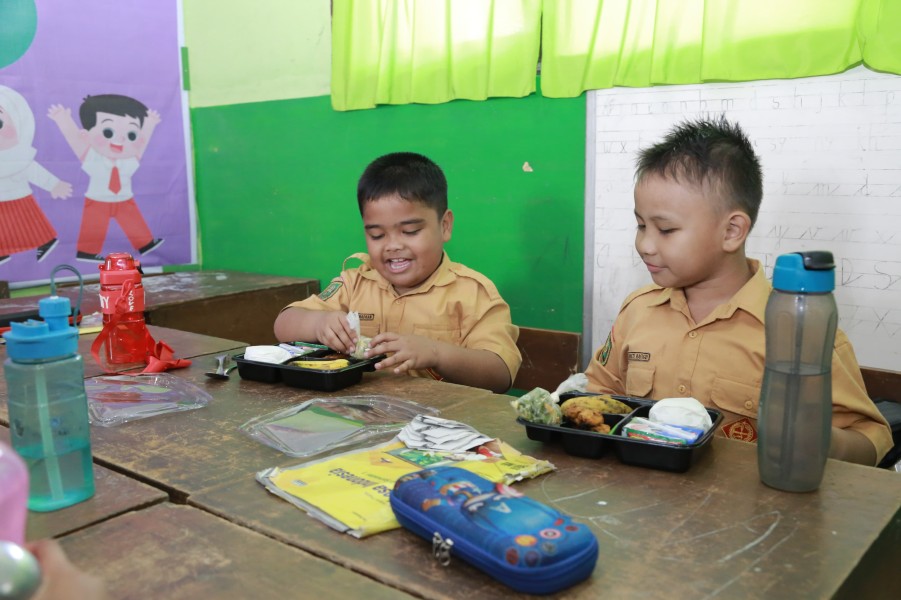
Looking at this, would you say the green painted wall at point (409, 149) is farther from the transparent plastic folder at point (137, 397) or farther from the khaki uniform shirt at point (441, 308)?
the transparent plastic folder at point (137, 397)

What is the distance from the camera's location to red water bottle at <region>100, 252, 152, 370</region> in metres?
1.58

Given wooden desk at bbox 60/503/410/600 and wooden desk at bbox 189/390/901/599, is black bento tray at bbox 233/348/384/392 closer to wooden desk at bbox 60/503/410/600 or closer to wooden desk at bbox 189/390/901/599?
wooden desk at bbox 189/390/901/599

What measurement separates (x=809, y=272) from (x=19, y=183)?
3267 millimetres

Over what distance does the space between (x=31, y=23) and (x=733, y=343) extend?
3.16 metres

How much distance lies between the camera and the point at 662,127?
2.23m

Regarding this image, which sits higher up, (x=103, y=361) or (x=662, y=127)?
(x=662, y=127)

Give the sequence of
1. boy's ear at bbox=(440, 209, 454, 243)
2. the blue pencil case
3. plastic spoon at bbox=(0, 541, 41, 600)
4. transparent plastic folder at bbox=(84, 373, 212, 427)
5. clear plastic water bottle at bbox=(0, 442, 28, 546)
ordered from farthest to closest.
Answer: boy's ear at bbox=(440, 209, 454, 243)
transparent plastic folder at bbox=(84, 373, 212, 427)
the blue pencil case
clear plastic water bottle at bbox=(0, 442, 28, 546)
plastic spoon at bbox=(0, 541, 41, 600)

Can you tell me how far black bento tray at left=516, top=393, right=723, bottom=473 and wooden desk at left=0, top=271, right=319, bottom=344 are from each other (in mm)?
1886

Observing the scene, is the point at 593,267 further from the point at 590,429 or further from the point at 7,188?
the point at 7,188

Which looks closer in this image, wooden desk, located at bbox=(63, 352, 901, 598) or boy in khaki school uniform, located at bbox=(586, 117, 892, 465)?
wooden desk, located at bbox=(63, 352, 901, 598)

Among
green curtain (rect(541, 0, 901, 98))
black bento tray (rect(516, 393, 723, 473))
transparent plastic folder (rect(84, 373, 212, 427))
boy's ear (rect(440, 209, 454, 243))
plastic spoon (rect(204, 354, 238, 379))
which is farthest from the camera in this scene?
boy's ear (rect(440, 209, 454, 243))

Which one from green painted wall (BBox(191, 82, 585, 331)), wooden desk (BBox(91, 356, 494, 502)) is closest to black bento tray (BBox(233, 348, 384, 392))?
wooden desk (BBox(91, 356, 494, 502))

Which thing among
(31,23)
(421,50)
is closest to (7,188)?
(31,23)

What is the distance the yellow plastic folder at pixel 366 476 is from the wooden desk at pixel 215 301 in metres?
1.78
